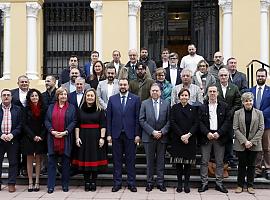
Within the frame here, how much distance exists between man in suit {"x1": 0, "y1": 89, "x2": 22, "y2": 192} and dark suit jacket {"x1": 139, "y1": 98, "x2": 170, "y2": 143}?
7.07ft

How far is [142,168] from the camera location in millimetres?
8766

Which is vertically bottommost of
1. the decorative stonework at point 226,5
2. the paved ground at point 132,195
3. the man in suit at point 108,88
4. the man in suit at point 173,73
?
the paved ground at point 132,195

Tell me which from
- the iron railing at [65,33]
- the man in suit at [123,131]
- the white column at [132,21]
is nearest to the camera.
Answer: the man in suit at [123,131]

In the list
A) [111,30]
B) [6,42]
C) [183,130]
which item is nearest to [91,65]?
[183,130]

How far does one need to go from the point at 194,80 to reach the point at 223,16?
4643 mm

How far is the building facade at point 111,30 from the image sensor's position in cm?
1272

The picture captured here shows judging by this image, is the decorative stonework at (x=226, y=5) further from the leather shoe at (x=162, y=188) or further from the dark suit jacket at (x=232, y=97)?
the leather shoe at (x=162, y=188)

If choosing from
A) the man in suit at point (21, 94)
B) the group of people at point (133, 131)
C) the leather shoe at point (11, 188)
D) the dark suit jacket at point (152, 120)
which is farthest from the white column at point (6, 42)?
the dark suit jacket at point (152, 120)

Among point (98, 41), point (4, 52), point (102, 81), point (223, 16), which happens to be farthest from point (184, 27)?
point (102, 81)

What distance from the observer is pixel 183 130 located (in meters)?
7.82

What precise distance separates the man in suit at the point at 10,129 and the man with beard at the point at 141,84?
6.94 feet

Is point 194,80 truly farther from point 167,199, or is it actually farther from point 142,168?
point 167,199

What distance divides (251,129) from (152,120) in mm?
1674

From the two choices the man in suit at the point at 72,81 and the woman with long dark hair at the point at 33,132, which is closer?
the woman with long dark hair at the point at 33,132
